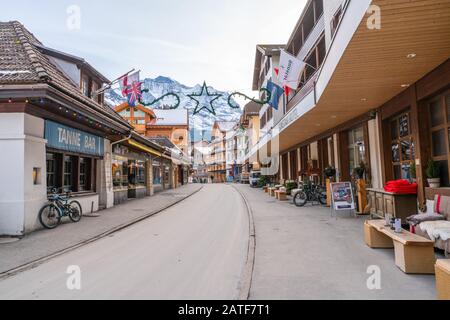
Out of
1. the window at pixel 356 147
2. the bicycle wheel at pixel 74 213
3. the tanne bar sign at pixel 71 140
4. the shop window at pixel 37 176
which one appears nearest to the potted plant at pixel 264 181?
the window at pixel 356 147

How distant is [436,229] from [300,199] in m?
9.89

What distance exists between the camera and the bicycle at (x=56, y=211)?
362 inches

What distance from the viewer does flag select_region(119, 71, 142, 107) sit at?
13.1 meters

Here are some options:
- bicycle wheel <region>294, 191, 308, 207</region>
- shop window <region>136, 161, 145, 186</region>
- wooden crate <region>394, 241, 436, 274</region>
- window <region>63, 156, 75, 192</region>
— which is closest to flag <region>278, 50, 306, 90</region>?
bicycle wheel <region>294, 191, 308, 207</region>

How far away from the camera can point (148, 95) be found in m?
13.7

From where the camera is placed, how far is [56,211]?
9672 millimetres

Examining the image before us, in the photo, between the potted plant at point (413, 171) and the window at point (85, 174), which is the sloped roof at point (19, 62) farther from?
the potted plant at point (413, 171)

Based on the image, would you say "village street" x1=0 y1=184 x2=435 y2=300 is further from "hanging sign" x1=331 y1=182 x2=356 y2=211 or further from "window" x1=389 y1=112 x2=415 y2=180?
"window" x1=389 y1=112 x2=415 y2=180

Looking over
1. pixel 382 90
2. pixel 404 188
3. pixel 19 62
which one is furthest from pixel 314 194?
pixel 19 62

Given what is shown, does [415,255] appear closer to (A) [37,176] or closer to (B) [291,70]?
(B) [291,70]

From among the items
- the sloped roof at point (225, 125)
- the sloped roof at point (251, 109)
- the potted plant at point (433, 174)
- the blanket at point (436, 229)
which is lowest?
the blanket at point (436, 229)

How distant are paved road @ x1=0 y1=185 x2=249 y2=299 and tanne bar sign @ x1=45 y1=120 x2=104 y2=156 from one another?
400 cm

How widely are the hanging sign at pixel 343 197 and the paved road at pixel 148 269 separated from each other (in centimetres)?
388
